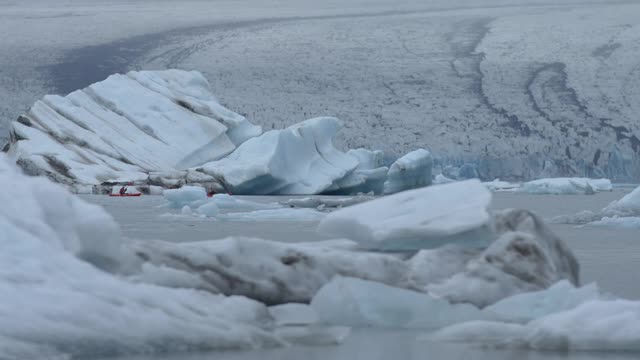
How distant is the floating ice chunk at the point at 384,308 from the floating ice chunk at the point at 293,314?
33 mm

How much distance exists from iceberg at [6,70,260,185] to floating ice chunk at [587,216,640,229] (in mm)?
8776

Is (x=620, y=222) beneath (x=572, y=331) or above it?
beneath

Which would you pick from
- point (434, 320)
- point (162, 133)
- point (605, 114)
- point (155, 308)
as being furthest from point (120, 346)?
point (605, 114)

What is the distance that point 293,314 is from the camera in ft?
13.1

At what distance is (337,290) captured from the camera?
3.95 metres

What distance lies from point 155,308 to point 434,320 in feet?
3.37

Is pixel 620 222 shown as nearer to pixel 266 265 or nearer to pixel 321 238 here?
pixel 321 238

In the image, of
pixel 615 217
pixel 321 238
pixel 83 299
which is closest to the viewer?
pixel 83 299

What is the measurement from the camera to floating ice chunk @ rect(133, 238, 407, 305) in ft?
13.0

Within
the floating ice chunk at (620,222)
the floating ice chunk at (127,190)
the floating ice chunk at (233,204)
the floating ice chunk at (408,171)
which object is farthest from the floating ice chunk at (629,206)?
the floating ice chunk at (127,190)

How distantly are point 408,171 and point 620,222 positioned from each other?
7381mm

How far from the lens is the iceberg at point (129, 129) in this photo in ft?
57.6

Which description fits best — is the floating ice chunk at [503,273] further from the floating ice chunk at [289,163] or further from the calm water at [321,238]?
the floating ice chunk at [289,163]

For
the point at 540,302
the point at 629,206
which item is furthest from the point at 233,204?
the point at 540,302
